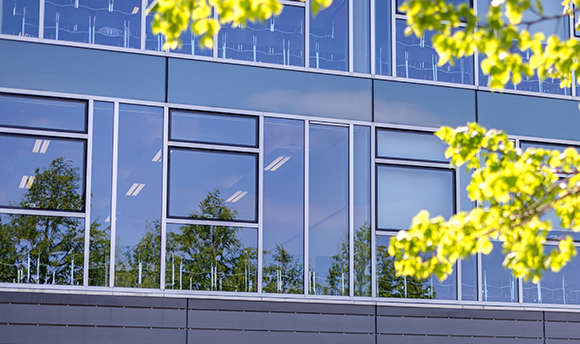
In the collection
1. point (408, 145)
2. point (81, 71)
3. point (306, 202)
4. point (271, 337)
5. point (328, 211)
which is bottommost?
point (271, 337)

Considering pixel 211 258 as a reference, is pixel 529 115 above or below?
above

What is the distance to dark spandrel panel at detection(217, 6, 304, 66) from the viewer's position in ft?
55.2

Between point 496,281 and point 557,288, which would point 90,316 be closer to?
point 496,281

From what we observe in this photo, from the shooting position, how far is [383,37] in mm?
17938

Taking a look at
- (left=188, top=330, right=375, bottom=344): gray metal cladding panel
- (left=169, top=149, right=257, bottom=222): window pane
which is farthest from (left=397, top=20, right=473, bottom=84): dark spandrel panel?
(left=188, top=330, right=375, bottom=344): gray metal cladding panel

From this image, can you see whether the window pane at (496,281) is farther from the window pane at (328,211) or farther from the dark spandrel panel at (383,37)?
the dark spandrel panel at (383,37)

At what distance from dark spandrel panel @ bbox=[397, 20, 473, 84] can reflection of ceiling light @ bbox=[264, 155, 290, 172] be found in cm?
257

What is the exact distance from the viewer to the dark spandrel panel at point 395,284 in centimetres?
1716

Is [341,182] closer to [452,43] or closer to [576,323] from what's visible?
[576,323]

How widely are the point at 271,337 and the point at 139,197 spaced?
293cm

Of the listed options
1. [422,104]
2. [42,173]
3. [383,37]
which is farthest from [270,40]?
[42,173]

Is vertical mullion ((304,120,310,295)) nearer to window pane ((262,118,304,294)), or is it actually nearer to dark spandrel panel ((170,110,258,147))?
window pane ((262,118,304,294))

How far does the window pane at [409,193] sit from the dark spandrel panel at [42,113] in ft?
16.4

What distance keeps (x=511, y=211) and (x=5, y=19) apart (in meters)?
9.55
